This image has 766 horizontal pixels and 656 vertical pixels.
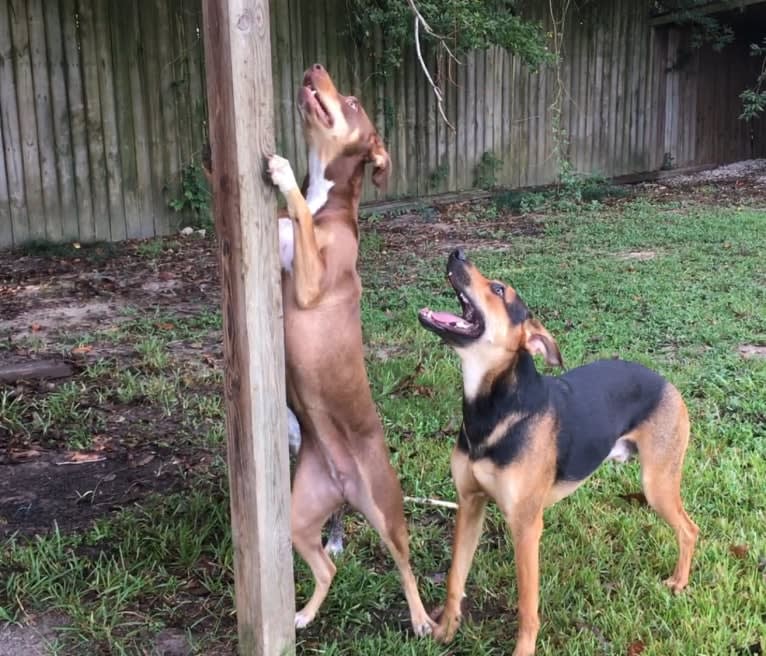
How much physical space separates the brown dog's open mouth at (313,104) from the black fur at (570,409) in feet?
4.16

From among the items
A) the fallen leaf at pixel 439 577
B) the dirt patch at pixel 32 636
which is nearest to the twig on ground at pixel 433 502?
the fallen leaf at pixel 439 577

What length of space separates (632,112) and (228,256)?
1413cm

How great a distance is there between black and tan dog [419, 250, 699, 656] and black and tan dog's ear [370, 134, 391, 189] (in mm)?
761

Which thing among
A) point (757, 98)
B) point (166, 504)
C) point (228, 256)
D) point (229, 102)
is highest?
point (757, 98)

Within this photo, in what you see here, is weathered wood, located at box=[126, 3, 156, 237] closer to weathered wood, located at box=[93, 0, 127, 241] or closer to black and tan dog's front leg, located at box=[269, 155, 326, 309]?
weathered wood, located at box=[93, 0, 127, 241]

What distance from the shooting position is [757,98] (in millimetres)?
12484

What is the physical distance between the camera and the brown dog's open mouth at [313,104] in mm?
3361

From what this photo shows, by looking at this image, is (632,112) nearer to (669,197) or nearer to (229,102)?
(669,197)

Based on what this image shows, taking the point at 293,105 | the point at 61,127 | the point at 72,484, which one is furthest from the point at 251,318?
the point at 293,105

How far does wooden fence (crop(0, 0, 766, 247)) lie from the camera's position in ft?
30.5

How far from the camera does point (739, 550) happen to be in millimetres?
3512

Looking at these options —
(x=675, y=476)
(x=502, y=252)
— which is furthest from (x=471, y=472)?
(x=502, y=252)

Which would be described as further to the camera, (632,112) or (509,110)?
(632,112)

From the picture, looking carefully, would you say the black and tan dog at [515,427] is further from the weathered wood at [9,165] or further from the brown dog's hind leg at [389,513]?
the weathered wood at [9,165]
